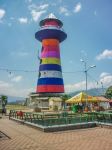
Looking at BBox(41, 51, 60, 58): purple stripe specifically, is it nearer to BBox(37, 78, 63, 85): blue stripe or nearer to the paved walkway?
BBox(37, 78, 63, 85): blue stripe

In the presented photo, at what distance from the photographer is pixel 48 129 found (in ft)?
61.2

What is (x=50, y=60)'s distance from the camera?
61.8 meters

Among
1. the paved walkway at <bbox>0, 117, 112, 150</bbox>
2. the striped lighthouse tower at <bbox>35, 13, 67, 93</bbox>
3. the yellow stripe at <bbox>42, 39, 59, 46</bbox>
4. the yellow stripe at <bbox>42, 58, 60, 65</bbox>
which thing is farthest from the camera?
the yellow stripe at <bbox>42, 39, 59, 46</bbox>

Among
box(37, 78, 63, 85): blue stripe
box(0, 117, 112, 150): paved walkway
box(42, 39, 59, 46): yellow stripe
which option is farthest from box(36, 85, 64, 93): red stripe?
box(0, 117, 112, 150): paved walkway

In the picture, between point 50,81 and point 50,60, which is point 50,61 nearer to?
point 50,60

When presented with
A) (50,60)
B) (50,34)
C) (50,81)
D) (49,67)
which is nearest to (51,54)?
(50,60)

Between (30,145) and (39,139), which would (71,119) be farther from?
(30,145)

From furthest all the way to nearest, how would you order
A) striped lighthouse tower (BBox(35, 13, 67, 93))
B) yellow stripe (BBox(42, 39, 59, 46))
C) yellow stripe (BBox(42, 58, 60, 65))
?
yellow stripe (BBox(42, 39, 59, 46)) < yellow stripe (BBox(42, 58, 60, 65)) < striped lighthouse tower (BBox(35, 13, 67, 93))

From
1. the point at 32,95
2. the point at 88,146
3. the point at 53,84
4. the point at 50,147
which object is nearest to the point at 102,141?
the point at 88,146

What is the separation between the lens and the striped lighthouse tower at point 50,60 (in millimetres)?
61219

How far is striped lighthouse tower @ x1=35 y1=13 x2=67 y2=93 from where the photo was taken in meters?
61.2

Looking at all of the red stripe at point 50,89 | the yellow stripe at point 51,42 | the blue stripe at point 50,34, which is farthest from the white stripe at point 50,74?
the blue stripe at point 50,34

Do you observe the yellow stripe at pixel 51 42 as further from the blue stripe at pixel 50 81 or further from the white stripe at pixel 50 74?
the blue stripe at pixel 50 81

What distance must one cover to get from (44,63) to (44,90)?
6341 mm
